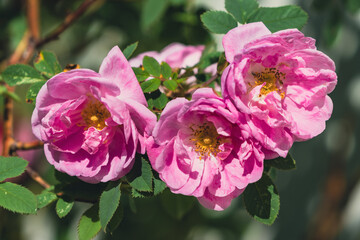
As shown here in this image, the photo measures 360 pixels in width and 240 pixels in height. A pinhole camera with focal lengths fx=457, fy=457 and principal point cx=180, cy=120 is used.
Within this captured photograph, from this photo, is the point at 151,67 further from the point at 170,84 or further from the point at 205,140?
the point at 205,140

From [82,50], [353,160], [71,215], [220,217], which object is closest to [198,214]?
[220,217]

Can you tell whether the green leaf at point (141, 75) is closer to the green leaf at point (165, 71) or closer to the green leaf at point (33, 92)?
the green leaf at point (165, 71)

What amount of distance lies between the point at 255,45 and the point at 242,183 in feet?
0.66

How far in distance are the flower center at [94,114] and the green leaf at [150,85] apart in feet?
0.24

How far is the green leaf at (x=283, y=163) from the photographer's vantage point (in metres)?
0.76

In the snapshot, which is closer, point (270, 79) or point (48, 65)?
point (270, 79)

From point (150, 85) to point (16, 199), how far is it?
28 centimetres

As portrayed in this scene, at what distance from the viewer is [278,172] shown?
1.74 metres

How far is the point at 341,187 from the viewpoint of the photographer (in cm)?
169

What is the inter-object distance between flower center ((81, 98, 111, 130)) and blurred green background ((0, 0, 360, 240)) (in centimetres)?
74

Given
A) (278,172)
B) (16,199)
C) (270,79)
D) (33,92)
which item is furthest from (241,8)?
(278,172)

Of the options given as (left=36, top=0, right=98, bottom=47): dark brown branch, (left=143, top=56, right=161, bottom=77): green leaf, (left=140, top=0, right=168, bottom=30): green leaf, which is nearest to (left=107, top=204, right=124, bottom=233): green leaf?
(left=143, top=56, right=161, bottom=77): green leaf

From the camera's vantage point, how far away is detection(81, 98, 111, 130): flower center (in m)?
0.71

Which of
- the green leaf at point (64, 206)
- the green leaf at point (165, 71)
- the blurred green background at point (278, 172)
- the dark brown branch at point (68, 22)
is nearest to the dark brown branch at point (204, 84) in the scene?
the green leaf at point (165, 71)
